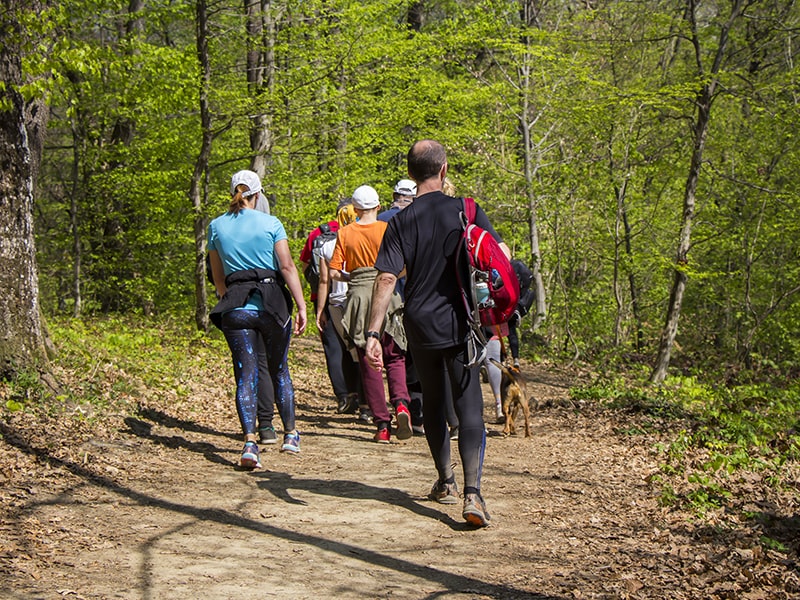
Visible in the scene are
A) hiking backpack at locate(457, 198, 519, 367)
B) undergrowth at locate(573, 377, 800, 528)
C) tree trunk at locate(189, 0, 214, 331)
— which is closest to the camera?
hiking backpack at locate(457, 198, 519, 367)

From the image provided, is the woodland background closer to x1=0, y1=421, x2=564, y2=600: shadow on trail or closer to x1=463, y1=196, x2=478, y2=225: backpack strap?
x1=0, y1=421, x2=564, y2=600: shadow on trail

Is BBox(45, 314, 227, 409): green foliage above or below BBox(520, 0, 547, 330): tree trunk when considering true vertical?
below

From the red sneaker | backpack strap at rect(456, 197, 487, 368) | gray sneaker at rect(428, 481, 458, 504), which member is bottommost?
gray sneaker at rect(428, 481, 458, 504)

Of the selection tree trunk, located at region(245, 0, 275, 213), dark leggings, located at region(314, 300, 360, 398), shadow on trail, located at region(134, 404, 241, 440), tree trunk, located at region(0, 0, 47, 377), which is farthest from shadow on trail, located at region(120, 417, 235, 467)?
tree trunk, located at region(245, 0, 275, 213)

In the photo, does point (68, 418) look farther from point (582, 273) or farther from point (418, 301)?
point (582, 273)

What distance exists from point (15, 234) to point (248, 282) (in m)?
2.17

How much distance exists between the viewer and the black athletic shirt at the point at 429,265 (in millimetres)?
5129

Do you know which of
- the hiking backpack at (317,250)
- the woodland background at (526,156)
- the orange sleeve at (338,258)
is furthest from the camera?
the woodland background at (526,156)

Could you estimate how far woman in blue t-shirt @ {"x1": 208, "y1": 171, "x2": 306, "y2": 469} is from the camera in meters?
6.74

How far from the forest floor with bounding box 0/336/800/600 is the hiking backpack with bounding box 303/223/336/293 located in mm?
1800

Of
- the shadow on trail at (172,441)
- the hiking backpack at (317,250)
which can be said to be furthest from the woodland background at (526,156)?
the shadow on trail at (172,441)

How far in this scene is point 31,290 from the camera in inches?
293

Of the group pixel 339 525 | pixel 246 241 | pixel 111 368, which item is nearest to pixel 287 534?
pixel 339 525

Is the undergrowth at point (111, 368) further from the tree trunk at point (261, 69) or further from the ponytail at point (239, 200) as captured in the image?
the tree trunk at point (261, 69)
